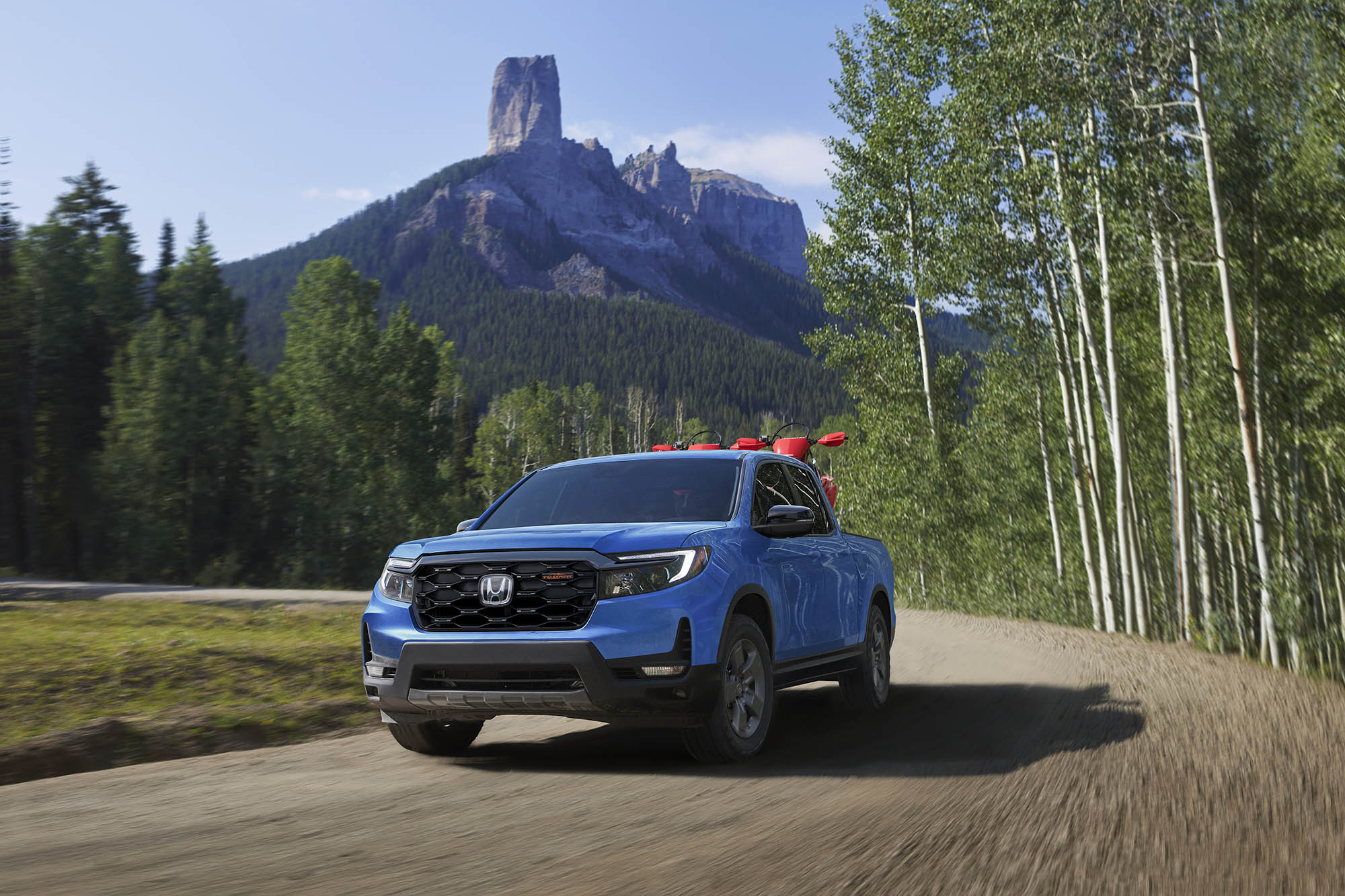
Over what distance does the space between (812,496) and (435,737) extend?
11.9 feet

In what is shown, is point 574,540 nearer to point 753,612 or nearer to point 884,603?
point 753,612

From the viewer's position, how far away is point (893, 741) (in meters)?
7.56

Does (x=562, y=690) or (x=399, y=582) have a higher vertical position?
(x=399, y=582)

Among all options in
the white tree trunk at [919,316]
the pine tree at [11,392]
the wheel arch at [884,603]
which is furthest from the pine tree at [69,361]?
the wheel arch at [884,603]

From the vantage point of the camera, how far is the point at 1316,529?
1858 centimetres

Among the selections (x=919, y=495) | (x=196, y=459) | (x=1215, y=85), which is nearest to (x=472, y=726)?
(x=1215, y=85)

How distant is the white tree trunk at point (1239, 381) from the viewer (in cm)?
1510

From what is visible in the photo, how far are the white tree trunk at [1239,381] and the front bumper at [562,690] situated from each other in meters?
11.3

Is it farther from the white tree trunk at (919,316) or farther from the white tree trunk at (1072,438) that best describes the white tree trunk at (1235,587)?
the white tree trunk at (919,316)

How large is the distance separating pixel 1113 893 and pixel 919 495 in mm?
28919

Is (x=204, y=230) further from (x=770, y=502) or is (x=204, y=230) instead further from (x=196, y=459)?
(x=770, y=502)

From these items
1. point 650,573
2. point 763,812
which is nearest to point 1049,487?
point 650,573

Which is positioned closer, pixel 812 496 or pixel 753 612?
pixel 753 612

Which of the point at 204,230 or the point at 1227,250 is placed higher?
the point at 204,230
